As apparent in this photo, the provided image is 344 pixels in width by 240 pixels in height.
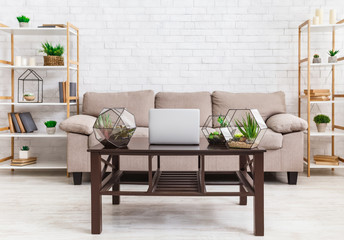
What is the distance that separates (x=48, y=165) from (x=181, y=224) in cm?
194

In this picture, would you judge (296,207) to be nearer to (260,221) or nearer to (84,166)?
(260,221)

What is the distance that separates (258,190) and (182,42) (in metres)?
2.49

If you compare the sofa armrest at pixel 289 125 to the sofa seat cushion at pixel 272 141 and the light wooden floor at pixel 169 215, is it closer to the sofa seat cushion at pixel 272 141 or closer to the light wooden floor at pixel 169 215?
the sofa seat cushion at pixel 272 141

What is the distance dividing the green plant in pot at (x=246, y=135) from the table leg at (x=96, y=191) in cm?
74

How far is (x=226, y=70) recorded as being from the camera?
4090 mm

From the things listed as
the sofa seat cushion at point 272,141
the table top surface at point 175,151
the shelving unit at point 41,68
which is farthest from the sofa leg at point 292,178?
the shelving unit at point 41,68

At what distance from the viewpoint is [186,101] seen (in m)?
3.75

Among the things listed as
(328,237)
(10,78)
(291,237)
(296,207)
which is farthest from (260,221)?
(10,78)

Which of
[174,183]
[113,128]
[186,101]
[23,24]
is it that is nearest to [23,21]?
[23,24]

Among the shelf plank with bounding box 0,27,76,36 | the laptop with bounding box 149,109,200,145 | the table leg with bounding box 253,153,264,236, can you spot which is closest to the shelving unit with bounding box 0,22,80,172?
the shelf plank with bounding box 0,27,76,36

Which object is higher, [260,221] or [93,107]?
[93,107]

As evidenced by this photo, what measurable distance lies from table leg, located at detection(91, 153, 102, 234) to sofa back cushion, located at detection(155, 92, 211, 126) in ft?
6.05

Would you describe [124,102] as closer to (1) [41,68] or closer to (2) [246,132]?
(1) [41,68]

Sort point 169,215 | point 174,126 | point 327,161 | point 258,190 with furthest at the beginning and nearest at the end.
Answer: point 327,161, point 169,215, point 174,126, point 258,190
